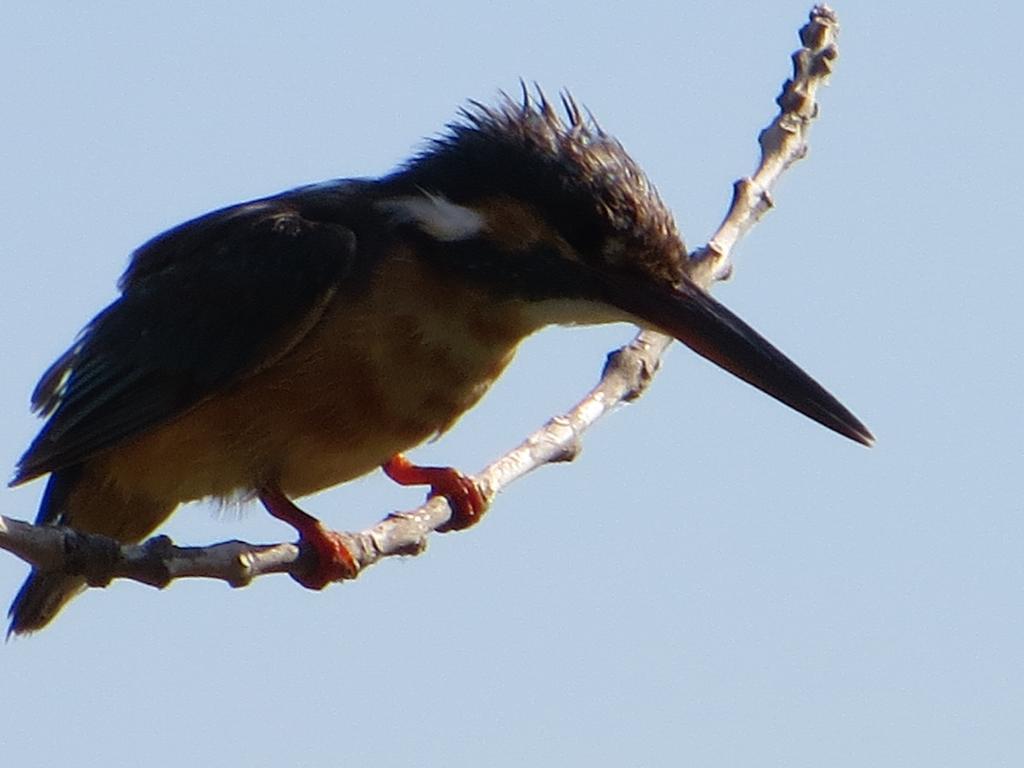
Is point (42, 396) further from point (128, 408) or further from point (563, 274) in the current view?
point (563, 274)

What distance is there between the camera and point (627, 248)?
14.3 feet

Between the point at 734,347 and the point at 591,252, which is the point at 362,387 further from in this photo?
the point at 734,347

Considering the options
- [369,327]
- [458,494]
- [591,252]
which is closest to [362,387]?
[369,327]

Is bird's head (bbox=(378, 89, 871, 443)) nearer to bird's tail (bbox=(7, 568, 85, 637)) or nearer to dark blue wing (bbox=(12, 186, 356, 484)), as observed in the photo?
dark blue wing (bbox=(12, 186, 356, 484))

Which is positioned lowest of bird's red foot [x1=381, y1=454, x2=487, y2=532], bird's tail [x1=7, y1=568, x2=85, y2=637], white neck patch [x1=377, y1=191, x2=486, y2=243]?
bird's tail [x1=7, y1=568, x2=85, y2=637]

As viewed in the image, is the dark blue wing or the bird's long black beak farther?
the dark blue wing

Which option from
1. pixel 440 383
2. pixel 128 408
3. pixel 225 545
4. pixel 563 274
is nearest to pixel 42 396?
pixel 128 408

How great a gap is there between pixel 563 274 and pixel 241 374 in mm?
912

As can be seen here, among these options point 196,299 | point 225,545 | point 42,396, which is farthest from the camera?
point 42,396

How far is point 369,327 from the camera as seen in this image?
4.53 meters

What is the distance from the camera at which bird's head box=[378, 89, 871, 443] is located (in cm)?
437

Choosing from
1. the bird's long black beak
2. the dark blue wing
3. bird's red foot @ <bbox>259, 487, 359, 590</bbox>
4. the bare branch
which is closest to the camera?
the bare branch

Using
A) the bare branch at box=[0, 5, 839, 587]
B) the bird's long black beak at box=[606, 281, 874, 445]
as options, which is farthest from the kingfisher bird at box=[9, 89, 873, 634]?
the bare branch at box=[0, 5, 839, 587]

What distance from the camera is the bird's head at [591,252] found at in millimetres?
4371
